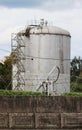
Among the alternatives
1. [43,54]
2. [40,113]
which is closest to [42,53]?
[43,54]

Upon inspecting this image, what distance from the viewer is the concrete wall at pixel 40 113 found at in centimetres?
1489

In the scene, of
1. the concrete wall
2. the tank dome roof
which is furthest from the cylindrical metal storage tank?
the concrete wall

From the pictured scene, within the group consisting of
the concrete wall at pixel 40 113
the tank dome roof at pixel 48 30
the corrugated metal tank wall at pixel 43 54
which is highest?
the tank dome roof at pixel 48 30

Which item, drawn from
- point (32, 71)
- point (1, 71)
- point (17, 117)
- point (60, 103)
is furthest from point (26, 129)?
point (1, 71)

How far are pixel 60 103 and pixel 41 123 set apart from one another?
0.99m

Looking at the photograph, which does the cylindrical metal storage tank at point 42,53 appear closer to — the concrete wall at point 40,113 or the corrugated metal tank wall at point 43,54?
the corrugated metal tank wall at point 43,54

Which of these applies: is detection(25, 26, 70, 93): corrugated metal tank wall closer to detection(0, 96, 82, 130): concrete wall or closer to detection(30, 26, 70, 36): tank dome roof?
detection(30, 26, 70, 36): tank dome roof

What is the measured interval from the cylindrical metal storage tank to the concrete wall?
13737 mm

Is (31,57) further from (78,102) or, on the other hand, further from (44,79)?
(78,102)

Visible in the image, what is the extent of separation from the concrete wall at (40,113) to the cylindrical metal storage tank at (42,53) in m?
13.7

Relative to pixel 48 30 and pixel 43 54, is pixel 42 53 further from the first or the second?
pixel 48 30

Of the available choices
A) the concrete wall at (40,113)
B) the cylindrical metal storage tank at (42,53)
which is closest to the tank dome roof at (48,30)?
the cylindrical metal storage tank at (42,53)

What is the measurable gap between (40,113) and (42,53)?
1490 centimetres

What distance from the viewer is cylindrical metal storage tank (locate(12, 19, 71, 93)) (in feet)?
97.5
